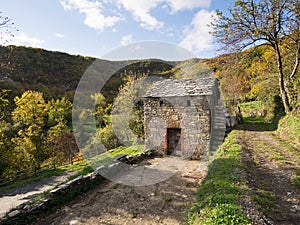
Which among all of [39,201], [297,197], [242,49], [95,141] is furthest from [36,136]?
[242,49]

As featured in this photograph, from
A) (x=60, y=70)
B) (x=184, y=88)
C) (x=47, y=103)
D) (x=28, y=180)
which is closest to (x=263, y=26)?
(x=184, y=88)

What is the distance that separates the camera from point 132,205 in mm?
5355

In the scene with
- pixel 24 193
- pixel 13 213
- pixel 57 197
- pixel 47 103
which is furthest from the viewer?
pixel 47 103

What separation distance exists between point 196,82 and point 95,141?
41.5 feet

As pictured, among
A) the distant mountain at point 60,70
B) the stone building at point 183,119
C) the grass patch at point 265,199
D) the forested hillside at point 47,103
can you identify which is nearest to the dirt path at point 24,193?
the forested hillside at point 47,103

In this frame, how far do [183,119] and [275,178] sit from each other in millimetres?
5794

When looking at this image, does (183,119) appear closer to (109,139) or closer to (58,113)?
(109,139)

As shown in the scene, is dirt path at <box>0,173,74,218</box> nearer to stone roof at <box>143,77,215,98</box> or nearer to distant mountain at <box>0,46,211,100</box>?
stone roof at <box>143,77,215,98</box>

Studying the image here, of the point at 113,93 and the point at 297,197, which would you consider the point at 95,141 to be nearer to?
the point at 113,93

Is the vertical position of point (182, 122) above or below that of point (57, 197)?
above

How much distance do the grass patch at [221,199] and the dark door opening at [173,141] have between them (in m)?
4.93

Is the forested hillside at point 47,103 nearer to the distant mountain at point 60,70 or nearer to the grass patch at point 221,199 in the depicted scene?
the distant mountain at point 60,70

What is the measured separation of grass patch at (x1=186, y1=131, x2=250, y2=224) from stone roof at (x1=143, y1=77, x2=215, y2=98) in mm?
5007

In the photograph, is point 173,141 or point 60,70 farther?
point 60,70
